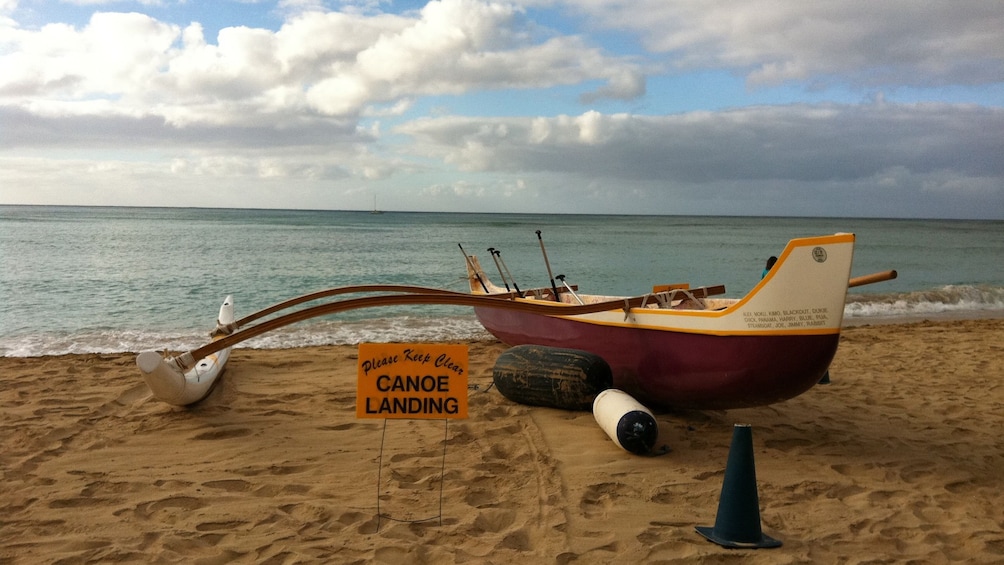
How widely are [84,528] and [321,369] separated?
393cm

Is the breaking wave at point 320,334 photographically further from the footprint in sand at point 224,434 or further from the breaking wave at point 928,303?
the footprint in sand at point 224,434

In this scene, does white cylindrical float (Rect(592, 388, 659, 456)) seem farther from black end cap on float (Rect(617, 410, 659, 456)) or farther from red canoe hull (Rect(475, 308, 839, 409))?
red canoe hull (Rect(475, 308, 839, 409))

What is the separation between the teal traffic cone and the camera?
316 cm

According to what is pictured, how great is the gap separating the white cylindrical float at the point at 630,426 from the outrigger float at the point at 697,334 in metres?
0.58

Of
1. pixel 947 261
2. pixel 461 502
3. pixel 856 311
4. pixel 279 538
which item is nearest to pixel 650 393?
pixel 461 502

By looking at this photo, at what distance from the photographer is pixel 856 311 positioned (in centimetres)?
1359

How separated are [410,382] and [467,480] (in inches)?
37.0

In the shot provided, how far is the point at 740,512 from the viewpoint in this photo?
3189mm

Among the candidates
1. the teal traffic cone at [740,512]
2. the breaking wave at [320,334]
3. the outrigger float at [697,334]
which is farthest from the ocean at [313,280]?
the teal traffic cone at [740,512]

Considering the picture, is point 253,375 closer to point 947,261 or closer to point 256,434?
point 256,434

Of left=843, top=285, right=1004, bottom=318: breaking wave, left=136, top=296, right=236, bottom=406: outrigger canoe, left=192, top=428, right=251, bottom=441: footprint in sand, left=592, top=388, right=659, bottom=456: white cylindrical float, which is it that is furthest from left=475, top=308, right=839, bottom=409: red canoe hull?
left=843, top=285, right=1004, bottom=318: breaking wave

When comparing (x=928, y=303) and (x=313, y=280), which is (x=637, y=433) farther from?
(x=313, y=280)

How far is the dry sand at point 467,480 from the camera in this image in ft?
10.3

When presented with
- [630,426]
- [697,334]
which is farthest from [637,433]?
[697,334]
